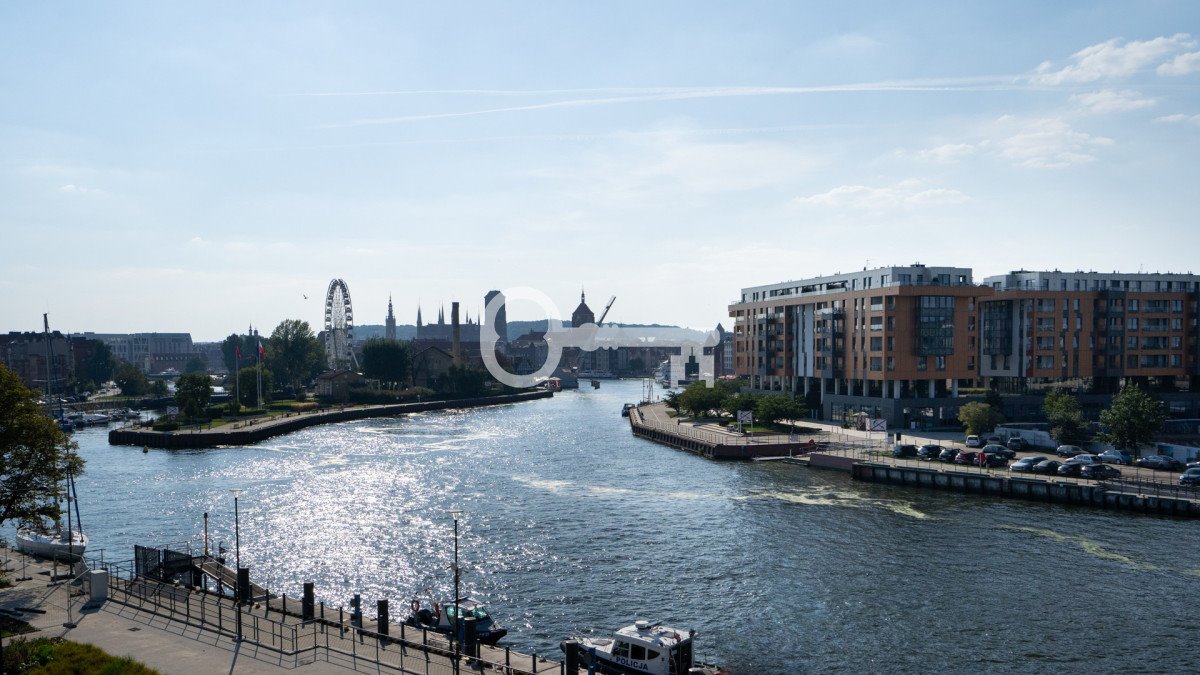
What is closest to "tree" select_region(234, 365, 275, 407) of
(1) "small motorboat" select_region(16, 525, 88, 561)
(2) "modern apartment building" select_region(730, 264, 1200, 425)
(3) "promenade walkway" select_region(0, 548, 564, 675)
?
(2) "modern apartment building" select_region(730, 264, 1200, 425)

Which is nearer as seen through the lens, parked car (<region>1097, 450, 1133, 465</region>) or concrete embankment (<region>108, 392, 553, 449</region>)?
parked car (<region>1097, 450, 1133, 465</region>)

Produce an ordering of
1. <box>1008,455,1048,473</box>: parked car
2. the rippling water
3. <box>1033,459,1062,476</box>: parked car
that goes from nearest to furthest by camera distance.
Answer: the rippling water
<box>1033,459,1062,476</box>: parked car
<box>1008,455,1048,473</box>: parked car

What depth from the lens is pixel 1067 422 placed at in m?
92.4

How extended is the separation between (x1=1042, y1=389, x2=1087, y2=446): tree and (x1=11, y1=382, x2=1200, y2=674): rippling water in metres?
24.5

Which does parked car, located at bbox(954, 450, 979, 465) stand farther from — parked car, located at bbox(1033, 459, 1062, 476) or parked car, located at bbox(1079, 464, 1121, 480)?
parked car, located at bbox(1079, 464, 1121, 480)

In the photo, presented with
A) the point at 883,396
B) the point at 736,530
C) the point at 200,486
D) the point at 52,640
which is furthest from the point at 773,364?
the point at 52,640

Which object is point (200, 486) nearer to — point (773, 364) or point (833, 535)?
point (833, 535)

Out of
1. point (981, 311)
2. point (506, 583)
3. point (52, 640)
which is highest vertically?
point (981, 311)

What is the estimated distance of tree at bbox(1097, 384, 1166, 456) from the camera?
269 ft

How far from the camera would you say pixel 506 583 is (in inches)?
2000

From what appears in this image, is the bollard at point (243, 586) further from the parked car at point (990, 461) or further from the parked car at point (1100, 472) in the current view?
the parked car at point (1100, 472)

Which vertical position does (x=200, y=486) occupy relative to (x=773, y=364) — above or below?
below

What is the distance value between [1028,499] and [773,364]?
6852cm

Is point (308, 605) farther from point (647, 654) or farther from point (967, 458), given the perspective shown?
point (967, 458)
